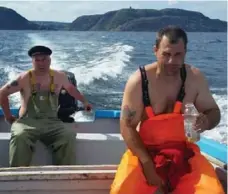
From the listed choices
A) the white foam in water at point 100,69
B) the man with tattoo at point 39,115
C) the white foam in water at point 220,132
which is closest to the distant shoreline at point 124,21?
the white foam in water at point 100,69

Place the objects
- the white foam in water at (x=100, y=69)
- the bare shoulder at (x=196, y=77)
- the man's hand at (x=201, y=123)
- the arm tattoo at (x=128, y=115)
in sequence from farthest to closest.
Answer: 1. the white foam in water at (x=100, y=69)
2. the bare shoulder at (x=196, y=77)
3. the arm tattoo at (x=128, y=115)
4. the man's hand at (x=201, y=123)

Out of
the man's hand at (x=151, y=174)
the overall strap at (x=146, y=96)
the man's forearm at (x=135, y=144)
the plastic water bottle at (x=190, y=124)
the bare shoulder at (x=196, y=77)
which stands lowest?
the man's hand at (x=151, y=174)

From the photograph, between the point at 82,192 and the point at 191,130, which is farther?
the point at 82,192

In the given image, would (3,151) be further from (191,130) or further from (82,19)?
(82,19)

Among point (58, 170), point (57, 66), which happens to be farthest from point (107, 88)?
point (58, 170)

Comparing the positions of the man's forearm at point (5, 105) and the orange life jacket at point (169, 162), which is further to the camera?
the man's forearm at point (5, 105)

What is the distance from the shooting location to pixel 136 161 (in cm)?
261

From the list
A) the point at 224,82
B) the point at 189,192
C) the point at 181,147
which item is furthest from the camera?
the point at 224,82

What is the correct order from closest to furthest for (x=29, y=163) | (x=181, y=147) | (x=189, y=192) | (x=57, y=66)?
(x=189, y=192)
(x=181, y=147)
(x=29, y=163)
(x=57, y=66)

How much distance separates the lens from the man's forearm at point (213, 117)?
272 cm

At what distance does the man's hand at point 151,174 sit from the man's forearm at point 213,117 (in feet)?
1.39

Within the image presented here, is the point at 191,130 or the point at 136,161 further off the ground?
the point at 191,130

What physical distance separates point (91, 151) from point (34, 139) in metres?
0.46

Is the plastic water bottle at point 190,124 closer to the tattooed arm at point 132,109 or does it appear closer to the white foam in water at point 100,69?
the tattooed arm at point 132,109
